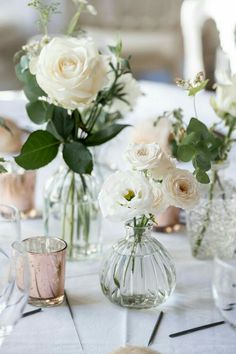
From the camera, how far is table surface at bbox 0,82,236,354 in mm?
1066

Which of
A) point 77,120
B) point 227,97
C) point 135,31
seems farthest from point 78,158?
point 135,31

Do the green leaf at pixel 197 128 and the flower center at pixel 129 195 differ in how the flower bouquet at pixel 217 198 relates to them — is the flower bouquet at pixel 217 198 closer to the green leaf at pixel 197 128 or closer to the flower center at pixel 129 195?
the green leaf at pixel 197 128

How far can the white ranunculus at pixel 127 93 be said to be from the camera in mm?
1373

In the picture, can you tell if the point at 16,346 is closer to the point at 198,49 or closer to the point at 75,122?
the point at 75,122

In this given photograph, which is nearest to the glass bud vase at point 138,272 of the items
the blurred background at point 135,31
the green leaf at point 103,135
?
the green leaf at point 103,135

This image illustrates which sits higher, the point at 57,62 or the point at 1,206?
the point at 57,62

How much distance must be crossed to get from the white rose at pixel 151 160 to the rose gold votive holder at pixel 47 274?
0.21 meters

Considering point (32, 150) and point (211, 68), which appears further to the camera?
point (211, 68)

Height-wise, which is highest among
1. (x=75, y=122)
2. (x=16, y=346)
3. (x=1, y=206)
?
(x=75, y=122)

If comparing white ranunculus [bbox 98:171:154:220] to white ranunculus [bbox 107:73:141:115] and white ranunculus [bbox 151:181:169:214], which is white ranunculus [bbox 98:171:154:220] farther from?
white ranunculus [bbox 107:73:141:115]

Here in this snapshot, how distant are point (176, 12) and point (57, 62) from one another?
12.1ft

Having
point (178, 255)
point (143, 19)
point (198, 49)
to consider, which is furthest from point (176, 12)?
point (178, 255)

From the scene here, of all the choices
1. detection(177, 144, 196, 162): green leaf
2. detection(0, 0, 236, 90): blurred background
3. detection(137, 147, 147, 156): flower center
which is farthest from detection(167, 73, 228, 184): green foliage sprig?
detection(0, 0, 236, 90): blurred background

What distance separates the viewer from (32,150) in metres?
1.23
